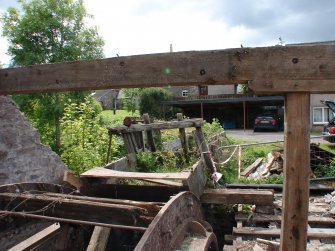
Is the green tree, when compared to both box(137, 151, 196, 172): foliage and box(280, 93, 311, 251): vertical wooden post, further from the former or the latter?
box(280, 93, 311, 251): vertical wooden post

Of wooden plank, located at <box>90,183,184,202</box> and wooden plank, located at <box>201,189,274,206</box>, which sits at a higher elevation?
wooden plank, located at <box>90,183,184,202</box>

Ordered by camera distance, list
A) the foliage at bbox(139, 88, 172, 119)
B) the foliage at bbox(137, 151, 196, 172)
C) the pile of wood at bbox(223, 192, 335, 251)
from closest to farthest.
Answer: the pile of wood at bbox(223, 192, 335, 251)
the foliage at bbox(137, 151, 196, 172)
the foliage at bbox(139, 88, 172, 119)

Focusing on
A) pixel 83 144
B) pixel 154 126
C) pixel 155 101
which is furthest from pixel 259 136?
pixel 83 144

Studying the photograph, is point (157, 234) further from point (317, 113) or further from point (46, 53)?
point (317, 113)

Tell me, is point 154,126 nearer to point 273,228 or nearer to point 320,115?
point 273,228

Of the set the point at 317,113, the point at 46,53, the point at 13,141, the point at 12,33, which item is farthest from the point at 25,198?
the point at 317,113

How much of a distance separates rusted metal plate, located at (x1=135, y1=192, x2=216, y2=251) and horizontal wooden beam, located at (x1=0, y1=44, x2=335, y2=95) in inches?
50.2

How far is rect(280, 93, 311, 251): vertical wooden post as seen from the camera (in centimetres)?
249

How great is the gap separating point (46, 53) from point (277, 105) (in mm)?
22925

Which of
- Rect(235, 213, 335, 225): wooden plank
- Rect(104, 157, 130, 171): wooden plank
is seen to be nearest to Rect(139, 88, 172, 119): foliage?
Rect(104, 157, 130, 171): wooden plank

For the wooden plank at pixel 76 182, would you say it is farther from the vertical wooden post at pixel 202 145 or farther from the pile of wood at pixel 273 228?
the vertical wooden post at pixel 202 145

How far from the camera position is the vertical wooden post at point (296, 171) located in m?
2.49

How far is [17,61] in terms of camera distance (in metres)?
14.8

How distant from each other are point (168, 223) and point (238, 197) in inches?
115
